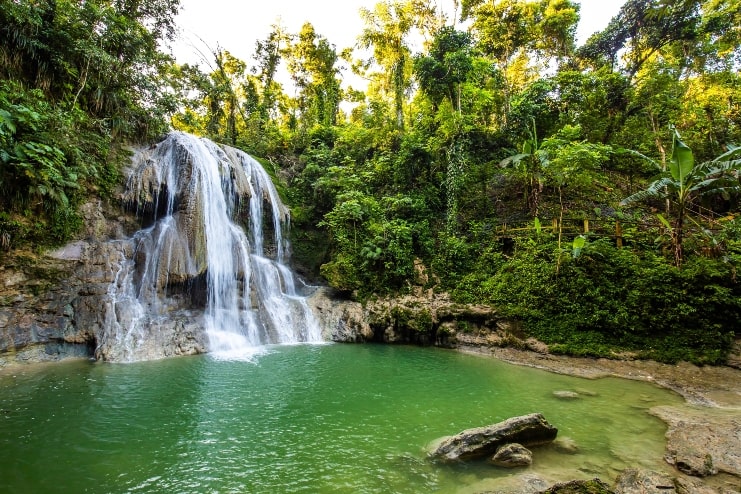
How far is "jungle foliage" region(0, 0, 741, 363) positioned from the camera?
9617 millimetres

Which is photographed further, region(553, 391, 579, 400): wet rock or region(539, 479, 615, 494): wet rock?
region(553, 391, 579, 400): wet rock

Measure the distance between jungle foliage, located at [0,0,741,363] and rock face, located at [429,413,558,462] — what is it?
6.06 meters

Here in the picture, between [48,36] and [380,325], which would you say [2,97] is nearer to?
[48,36]

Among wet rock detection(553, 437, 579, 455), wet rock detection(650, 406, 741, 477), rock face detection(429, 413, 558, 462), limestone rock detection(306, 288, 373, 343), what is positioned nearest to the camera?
wet rock detection(650, 406, 741, 477)

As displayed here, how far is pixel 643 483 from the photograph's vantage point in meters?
3.81

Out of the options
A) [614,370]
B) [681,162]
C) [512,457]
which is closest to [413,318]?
[614,370]

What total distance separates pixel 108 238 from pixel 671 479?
1444cm

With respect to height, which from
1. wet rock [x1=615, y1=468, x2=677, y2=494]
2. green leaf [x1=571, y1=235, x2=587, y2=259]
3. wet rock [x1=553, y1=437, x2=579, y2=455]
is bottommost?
wet rock [x1=553, y1=437, x2=579, y2=455]

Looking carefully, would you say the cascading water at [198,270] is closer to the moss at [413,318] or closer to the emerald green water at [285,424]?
the emerald green water at [285,424]

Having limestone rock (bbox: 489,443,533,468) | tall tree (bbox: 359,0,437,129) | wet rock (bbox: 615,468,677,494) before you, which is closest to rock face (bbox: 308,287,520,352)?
limestone rock (bbox: 489,443,533,468)

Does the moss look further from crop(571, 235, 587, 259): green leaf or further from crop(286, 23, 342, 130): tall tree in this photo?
crop(286, 23, 342, 130): tall tree

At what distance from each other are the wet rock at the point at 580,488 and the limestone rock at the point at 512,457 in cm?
87

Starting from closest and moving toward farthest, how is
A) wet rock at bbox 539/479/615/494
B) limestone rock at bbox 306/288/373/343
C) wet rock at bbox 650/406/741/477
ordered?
wet rock at bbox 539/479/615/494 → wet rock at bbox 650/406/741/477 → limestone rock at bbox 306/288/373/343

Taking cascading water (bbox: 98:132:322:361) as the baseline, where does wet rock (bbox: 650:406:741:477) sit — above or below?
below
